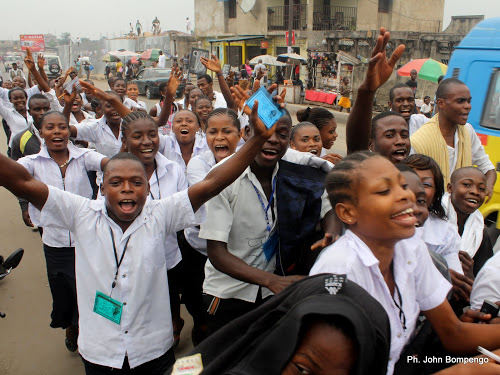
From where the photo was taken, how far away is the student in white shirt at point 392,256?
1479mm

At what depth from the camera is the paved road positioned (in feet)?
10.8

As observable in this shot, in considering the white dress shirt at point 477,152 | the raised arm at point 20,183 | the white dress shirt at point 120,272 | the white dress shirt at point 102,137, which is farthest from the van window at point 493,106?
the raised arm at point 20,183

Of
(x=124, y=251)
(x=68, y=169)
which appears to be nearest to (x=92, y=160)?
(x=68, y=169)

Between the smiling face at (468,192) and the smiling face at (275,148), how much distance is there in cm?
130

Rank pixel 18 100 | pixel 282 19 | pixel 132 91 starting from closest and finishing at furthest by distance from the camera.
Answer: pixel 18 100
pixel 132 91
pixel 282 19

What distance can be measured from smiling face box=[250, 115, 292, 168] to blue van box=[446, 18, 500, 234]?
279cm

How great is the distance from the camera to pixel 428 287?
158 centimetres

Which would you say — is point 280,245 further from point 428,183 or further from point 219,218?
point 428,183

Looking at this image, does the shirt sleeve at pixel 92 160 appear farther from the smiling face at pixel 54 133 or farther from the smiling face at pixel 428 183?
the smiling face at pixel 428 183

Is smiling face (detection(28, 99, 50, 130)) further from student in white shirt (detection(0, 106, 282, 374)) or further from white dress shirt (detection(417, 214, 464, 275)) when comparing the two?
white dress shirt (detection(417, 214, 464, 275))

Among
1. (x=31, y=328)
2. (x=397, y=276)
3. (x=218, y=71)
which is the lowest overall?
(x=31, y=328)

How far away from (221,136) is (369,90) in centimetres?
120

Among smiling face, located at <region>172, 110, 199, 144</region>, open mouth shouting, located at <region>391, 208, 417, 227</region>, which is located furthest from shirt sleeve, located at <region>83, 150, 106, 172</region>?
open mouth shouting, located at <region>391, 208, 417, 227</region>

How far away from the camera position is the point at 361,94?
101 inches
